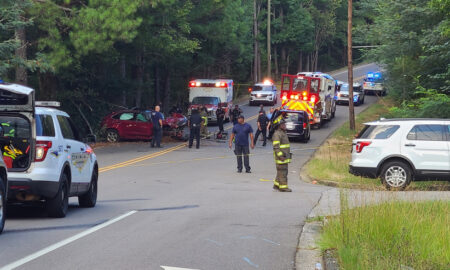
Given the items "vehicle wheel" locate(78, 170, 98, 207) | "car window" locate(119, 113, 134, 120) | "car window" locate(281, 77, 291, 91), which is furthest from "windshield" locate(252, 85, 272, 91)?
"vehicle wheel" locate(78, 170, 98, 207)

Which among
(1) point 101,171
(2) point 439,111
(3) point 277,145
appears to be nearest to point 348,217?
(3) point 277,145

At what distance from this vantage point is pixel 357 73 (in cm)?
9794

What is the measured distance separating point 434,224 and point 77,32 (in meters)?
23.7

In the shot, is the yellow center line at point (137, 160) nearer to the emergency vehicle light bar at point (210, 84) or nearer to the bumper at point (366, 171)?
the bumper at point (366, 171)

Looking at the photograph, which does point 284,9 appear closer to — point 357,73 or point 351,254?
point 357,73

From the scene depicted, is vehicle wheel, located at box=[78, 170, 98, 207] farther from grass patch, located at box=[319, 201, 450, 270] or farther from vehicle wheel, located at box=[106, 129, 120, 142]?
vehicle wheel, located at box=[106, 129, 120, 142]

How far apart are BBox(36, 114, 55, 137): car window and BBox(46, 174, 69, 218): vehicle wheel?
750mm

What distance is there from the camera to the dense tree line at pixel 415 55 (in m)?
26.5

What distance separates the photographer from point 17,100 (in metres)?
11.0

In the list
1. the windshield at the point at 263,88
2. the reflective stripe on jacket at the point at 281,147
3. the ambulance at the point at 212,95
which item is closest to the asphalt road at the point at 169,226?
the reflective stripe on jacket at the point at 281,147

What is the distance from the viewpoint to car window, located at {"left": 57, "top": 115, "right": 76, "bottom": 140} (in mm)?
12422

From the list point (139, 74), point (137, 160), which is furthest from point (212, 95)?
Answer: point (137, 160)

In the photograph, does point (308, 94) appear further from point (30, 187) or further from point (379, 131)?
point (30, 187)

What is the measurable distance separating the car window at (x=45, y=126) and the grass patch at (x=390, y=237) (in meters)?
4.75
